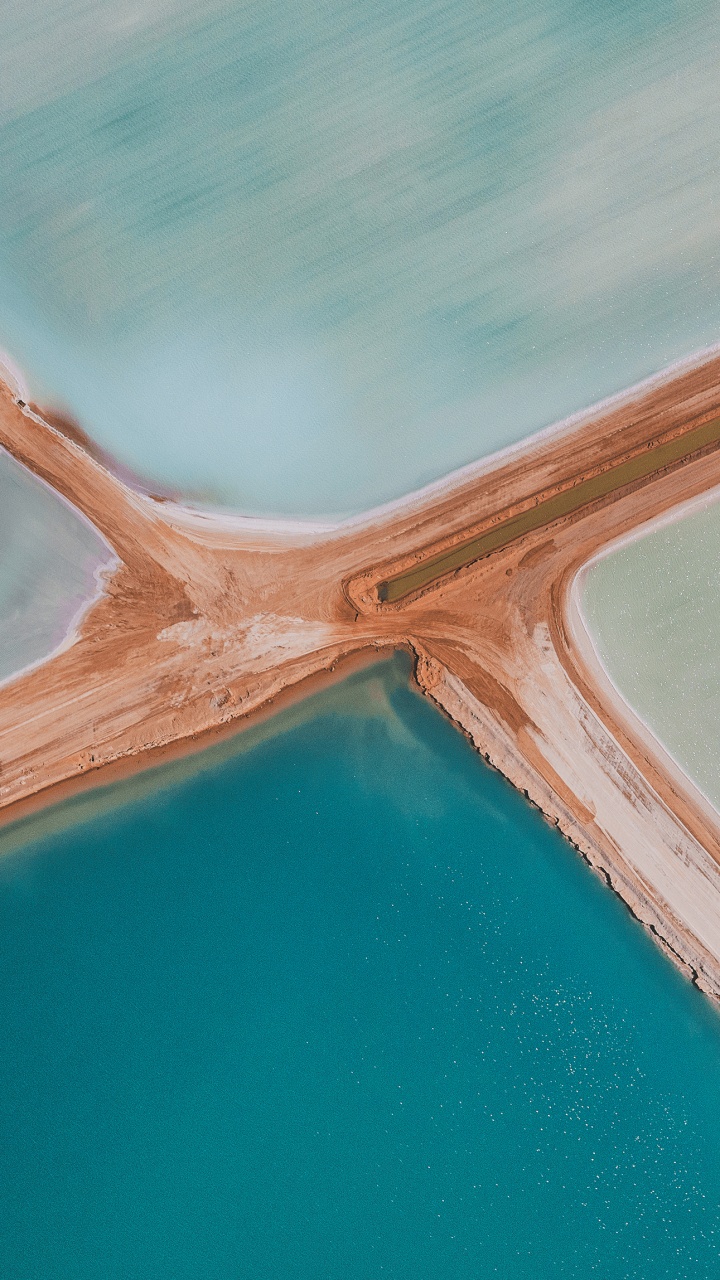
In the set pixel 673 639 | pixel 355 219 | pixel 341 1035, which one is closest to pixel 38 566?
pixel 355 219

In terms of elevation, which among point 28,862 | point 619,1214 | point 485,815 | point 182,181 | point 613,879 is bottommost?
point 619,1214

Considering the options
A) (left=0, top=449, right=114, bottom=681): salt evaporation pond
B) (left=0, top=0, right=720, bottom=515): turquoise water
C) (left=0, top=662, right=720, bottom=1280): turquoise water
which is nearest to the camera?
(left=0, top=662, right=720, bottom=1280): turquoise water

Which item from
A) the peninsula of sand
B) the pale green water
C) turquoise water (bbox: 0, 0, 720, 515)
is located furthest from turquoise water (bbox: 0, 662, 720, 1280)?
turquoise water (bbox: 0, 0, 720, 515)

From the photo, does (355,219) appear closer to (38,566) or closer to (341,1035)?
(38,566)

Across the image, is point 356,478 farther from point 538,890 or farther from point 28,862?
point 28,862

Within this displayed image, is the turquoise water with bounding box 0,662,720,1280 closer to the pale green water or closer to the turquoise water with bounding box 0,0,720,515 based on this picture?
the pale green water

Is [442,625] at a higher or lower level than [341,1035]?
higher

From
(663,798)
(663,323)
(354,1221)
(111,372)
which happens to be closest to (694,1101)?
(663,798)
